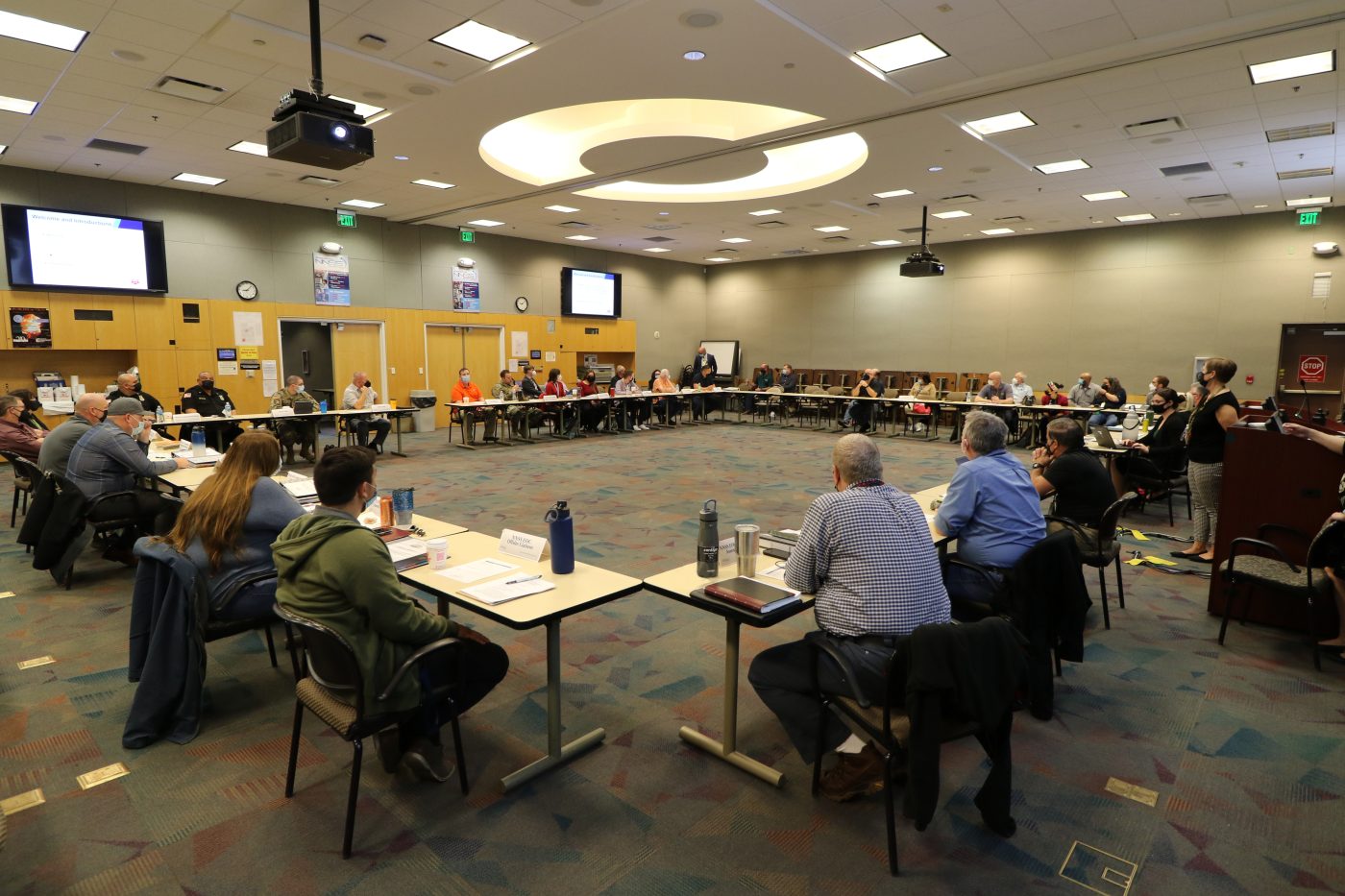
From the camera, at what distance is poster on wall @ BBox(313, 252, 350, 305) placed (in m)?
12.3

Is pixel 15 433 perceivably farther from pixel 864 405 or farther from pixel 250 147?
pixel 864 405

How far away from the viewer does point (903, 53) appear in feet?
18.7

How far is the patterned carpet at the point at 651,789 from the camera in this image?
2.14 m

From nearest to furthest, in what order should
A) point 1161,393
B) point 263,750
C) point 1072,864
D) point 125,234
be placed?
point 1072,864 → point 263,750 → point 1161,393 → point 125,234

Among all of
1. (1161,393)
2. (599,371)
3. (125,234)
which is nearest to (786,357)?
(599,371)

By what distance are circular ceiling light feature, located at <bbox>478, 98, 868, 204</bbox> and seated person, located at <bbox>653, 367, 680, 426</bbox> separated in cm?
426

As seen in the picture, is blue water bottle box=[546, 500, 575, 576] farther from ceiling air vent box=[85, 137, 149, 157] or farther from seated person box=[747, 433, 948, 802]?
ceiling air vent box=[85, 137, 149, 157]

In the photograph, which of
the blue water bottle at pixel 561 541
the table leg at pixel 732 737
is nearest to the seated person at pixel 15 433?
the blue water bottle at pixel 561 541

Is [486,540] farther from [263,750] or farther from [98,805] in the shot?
[98,805]

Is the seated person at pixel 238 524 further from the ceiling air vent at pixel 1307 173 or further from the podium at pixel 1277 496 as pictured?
the ceiling air vent at pixel 1307 173

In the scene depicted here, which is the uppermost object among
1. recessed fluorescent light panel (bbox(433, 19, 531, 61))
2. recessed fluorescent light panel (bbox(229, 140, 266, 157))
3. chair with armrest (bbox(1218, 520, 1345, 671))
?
Result: recessed fluorescent light panel (bbox(229, 140, 266, 157))

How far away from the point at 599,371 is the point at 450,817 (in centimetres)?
1465

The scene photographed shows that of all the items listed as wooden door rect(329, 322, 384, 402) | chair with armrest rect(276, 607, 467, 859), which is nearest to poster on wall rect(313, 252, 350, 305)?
wooden door rect(329, 322, 384, 402)

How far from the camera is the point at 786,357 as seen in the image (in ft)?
61.5
